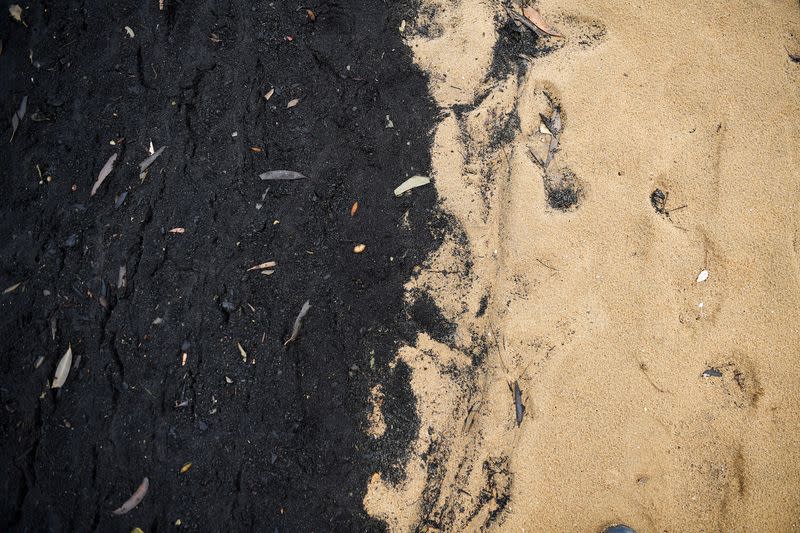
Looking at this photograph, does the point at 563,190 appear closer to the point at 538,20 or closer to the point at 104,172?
the point at 538,20

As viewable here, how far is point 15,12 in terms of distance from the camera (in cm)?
227

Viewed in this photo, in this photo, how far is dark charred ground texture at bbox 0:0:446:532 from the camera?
6.12ft

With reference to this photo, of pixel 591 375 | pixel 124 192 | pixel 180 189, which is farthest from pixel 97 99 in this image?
pixel 591 375

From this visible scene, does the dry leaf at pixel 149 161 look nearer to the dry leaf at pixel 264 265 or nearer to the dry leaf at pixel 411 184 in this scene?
the dry leaf at pixel 264 265

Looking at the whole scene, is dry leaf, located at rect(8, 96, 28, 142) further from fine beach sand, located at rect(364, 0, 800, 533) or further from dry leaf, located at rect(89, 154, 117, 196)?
fine beach sand, located at rect(364, 0, 800, 533)

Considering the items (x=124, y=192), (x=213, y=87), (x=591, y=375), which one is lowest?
(x=591, y=375)

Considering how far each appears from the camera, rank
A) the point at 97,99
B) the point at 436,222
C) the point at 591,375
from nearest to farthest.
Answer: the point at 591,375 → the point at 436,222 → the point at 97,99

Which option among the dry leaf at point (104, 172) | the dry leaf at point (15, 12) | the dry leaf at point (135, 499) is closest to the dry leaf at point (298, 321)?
the dry leaf at point (135, 499)

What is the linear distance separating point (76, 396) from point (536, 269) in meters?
2.03

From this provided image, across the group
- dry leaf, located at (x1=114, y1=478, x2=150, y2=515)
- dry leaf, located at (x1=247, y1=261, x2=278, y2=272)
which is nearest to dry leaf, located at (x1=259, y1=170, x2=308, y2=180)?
dry leaf, located at (x1=247, y1=261, x2=278, y2=272)

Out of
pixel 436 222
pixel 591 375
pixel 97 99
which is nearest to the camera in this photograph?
pixel 591 375

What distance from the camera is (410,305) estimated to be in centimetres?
196

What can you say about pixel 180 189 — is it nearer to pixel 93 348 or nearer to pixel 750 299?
pixel 93 348

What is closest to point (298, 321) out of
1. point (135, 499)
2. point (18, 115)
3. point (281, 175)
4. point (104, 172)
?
point (281, 175)
